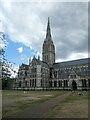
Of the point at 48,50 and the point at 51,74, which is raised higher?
the point at 48,50

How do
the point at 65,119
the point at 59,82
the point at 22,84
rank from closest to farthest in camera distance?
the point at 65,119 < the point at 59,82 < the point at 22,84

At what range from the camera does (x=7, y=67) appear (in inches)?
460

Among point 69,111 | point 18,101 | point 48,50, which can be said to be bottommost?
point 18,101

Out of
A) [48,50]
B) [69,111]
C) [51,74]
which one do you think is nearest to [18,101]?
[69,111]

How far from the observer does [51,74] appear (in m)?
121

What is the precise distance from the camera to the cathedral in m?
103

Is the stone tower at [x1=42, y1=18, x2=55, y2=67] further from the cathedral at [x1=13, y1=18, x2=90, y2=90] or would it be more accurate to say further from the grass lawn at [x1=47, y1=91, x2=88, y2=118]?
the grass lawn at [x1=47, y1=91, x2=88, y2=118]

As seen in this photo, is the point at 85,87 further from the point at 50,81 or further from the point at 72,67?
the point at 50,81

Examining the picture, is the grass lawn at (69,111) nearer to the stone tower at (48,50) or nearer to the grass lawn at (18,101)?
the grass lawn at (18,101)

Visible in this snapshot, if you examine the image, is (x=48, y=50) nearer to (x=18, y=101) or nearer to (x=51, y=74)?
(x=51, y=74)

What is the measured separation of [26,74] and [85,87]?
137ft

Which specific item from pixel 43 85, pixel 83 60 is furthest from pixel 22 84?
pixel 83 60

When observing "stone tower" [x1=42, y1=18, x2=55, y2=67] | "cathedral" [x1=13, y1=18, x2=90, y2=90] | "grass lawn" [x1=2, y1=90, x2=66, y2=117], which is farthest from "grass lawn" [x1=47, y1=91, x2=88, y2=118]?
"stone tower" [x1=42, y1=18, x2=55, y2=67]

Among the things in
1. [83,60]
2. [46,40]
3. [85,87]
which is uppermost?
[46,40]
